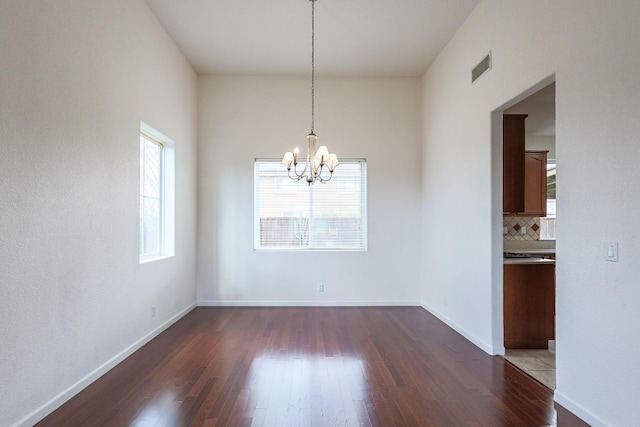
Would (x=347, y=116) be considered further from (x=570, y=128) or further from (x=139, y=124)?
(x=570, y=128)

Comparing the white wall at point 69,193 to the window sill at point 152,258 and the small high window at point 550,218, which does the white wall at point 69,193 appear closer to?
the window sill at point 152,258

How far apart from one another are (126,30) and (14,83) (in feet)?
5.24

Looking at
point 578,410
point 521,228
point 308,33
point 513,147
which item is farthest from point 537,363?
point 308,33

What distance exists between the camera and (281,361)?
332 cm

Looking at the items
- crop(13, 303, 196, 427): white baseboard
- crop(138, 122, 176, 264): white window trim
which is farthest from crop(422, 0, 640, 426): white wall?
crop(138, 122, 176, 264): white window trim

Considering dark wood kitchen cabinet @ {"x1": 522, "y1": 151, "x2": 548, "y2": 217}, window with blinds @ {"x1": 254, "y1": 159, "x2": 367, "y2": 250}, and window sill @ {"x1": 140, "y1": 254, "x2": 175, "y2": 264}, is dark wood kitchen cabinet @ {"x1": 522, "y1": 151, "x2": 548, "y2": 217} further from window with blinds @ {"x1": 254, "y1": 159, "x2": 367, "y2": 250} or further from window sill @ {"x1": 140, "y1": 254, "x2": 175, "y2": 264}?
window sill @ {"x1": 140, "y1": 254, "x2": 175, "y2": 264}

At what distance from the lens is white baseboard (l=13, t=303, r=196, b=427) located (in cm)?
225

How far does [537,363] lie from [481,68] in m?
2.87

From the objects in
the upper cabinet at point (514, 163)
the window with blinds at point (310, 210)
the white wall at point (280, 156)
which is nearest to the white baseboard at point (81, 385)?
the white wall at point (280, 156)

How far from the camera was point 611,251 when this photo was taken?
2129 mm

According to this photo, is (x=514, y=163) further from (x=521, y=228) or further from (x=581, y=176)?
(x=521, y=228)

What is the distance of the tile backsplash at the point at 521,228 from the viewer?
5754mm

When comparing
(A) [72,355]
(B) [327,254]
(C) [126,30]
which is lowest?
(A) [72,355]

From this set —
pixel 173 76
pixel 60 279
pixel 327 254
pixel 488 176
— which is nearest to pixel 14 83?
pixel 60 279
